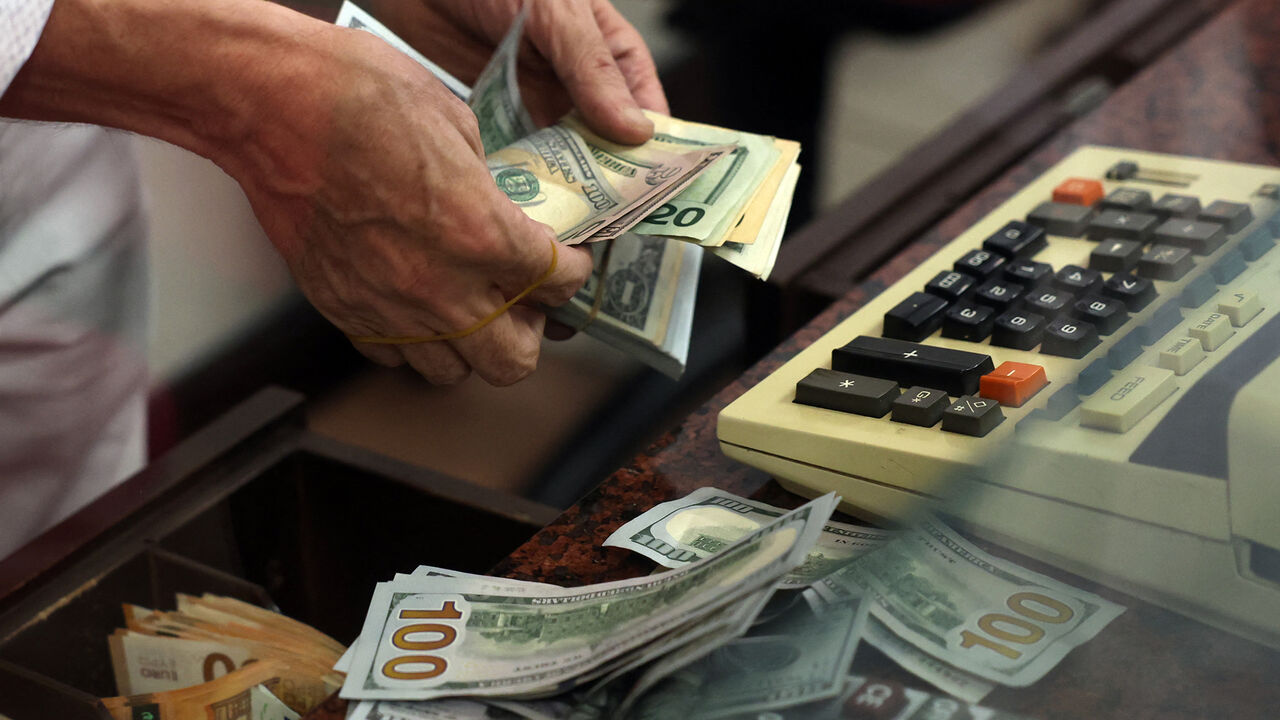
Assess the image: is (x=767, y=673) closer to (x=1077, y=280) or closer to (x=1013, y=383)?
(x=1013, y=383)

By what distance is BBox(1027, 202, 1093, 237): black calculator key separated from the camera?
900mm

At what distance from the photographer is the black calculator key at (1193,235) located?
0.83m

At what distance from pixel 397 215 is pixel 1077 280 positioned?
476 millimetres

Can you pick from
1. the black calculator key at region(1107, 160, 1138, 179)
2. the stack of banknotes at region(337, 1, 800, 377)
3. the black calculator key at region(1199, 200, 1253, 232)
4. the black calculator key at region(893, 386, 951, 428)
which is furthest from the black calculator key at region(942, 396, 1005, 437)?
the black calculator key at region(1107, 160, 1138, 179)

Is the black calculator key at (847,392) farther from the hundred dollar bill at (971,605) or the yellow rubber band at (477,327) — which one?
the yellow rubber band at (477,327)

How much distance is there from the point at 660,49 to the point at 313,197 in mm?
2001

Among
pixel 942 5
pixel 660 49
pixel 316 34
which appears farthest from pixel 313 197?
pixel 942 5

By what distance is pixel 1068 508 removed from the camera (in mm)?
Answer: 611

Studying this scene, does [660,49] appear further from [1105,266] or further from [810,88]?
[1105,266]

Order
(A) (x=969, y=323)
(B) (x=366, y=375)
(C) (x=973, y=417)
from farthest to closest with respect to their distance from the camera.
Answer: (B) (x=366, y=375) < (A) (x=969, y=323) < (C) (x=973, y=417)

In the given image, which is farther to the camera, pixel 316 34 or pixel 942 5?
pixel 942 5

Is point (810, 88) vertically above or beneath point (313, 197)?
beneath

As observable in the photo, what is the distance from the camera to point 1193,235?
0.84 m

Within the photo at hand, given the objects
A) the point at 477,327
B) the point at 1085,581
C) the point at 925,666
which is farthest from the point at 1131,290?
the point at 477,327
